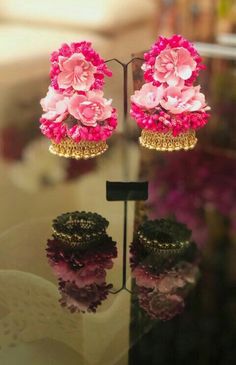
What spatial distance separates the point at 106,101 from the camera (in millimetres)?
1003

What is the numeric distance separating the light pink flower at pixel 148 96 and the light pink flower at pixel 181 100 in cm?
1

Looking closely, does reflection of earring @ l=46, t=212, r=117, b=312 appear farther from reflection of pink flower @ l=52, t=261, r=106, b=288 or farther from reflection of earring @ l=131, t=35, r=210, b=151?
reflection of earring @ l=131, t=35, r=210, b=151

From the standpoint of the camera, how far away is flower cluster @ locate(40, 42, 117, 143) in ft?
3.18

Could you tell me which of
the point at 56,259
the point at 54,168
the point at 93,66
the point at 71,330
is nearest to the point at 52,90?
the point at 93,66

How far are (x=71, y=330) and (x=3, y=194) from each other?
1.40 ft

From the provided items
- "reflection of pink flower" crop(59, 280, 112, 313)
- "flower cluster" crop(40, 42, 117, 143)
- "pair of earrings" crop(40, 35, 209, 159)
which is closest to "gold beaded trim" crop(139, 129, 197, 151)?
"pair of earrings" crop(40, 35, 209, 159)

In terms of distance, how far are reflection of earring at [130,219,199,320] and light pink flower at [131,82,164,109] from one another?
8.6 inches

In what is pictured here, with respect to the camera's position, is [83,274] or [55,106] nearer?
[83,274]

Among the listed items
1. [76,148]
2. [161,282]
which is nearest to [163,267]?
[161,282]

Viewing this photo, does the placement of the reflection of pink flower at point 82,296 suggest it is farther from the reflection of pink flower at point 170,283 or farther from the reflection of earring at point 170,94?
the reflection of earring at point 170,94

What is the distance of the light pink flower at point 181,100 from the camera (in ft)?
3.29

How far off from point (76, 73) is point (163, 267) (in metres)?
0.37

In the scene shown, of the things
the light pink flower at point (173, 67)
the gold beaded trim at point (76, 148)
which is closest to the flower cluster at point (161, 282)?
the gold beaded trim at point (76, 148)

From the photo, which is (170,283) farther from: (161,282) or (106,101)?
(106,101)
